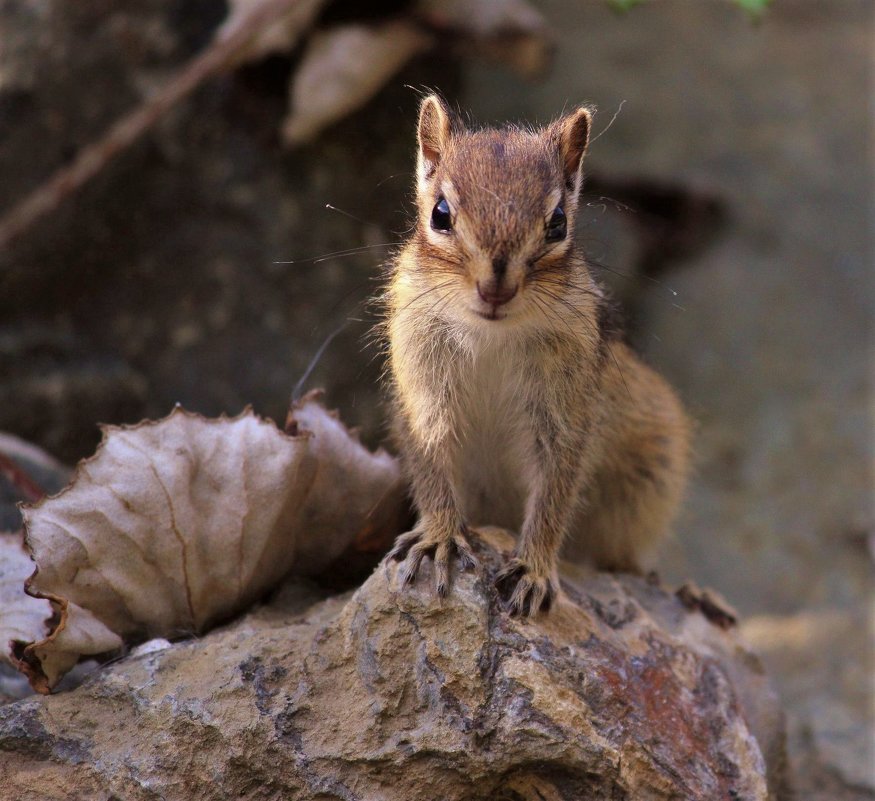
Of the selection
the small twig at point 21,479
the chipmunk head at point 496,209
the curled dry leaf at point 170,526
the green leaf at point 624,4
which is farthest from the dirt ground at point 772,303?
the small twig at point 21,479

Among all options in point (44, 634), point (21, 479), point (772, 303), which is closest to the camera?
point (44, 634)

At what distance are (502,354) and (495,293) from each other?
0.42 metres

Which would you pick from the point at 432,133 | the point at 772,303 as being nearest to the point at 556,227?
the point at 432,133

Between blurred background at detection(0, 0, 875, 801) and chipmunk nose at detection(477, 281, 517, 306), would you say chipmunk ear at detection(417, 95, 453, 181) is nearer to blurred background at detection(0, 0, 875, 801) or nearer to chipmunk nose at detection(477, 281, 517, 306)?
chipmunk nose at detection(477, 281, 517, 306)

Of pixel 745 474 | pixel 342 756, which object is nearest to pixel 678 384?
pixel 745 474

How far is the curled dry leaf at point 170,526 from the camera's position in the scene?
2.78 metres

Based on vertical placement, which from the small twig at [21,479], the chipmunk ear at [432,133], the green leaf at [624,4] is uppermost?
the green leaf at [624,4]

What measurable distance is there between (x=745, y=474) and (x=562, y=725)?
327cm

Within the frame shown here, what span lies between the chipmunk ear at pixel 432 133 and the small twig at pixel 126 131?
181 cm

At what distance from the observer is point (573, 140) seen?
3.05 meters

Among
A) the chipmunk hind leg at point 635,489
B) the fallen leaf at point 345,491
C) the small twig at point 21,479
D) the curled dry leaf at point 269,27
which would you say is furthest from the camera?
the curled dry leaf at point 269,27

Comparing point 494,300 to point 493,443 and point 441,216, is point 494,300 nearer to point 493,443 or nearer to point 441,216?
point 441,216

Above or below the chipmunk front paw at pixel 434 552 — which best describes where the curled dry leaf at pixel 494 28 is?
above

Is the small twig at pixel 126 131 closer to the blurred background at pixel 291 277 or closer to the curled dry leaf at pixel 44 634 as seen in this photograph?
the blurred background at pixel 291 277
